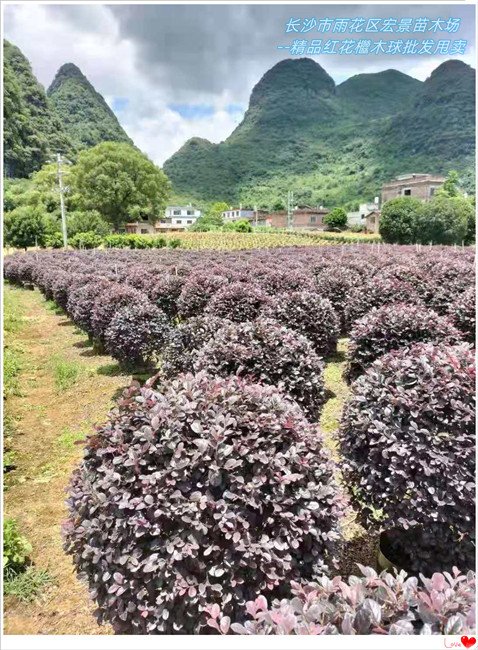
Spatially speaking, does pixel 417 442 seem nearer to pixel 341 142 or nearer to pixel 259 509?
pixel 259 509

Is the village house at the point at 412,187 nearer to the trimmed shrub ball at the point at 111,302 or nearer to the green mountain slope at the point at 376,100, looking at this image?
the green mountain slope at the point at 376,100

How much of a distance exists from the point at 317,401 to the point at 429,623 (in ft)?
11.0

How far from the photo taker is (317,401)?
15.8 feet

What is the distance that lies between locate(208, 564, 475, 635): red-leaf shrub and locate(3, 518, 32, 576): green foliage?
237cm

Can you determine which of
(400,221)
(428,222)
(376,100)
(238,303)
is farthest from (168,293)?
(376,100)

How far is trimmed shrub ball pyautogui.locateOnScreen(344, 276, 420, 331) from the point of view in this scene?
7996 mm

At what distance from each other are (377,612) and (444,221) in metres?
43.2

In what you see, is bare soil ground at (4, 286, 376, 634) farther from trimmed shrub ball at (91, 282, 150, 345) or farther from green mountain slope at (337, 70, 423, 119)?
green mountain slope at (337, 70, 423, 119)

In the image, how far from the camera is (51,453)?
5398 mm

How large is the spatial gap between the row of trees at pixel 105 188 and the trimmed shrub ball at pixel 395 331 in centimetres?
4774

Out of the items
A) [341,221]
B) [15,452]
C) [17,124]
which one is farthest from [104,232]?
[15,452]

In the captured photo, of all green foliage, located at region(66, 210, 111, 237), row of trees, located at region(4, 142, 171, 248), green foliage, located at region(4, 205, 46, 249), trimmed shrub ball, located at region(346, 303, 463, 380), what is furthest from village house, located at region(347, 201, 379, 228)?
trimmed shrub ball, located at region(346, 303, 463, 380)

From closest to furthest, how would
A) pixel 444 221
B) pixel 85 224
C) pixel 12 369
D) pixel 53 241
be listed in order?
1. pixel 12 369
2. pixel 444 221
3. pixel 53 241
4. pixel 85 224

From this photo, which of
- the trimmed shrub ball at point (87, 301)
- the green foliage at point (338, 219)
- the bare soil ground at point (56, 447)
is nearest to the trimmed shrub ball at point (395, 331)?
the bare soil ground at point (56, 447)
